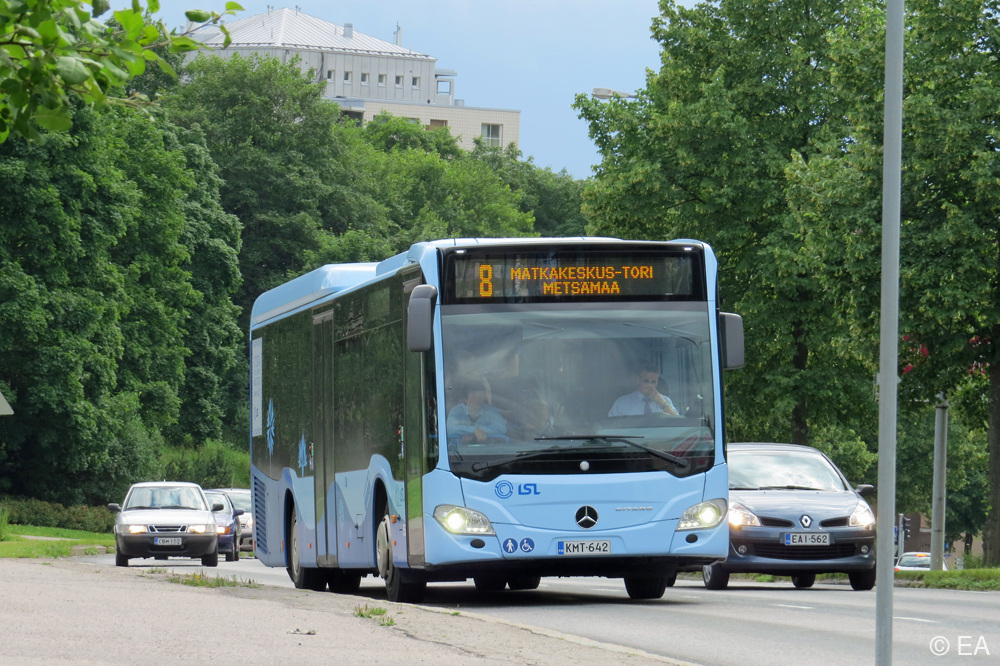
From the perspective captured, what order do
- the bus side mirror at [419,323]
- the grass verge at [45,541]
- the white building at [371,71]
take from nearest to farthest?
the bus side mirror at [419,323] → the grass verge at [45,541] → the white building at [371,71]

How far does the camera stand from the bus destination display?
1452 centimetres

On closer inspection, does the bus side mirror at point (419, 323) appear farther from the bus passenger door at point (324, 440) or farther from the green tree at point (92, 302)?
the green tree at point (92, 302)

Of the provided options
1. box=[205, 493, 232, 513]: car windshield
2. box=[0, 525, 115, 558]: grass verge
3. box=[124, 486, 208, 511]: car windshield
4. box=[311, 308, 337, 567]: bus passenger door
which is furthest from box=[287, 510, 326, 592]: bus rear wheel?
box=[205, 493, 232, 513]: car windshield

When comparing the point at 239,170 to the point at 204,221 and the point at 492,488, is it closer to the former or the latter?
the point at 204,221

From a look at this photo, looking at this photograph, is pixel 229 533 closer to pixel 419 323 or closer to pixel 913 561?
pixel 419 323

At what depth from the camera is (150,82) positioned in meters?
69.4

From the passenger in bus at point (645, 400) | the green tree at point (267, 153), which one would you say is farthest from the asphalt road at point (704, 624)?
the green tree at point (267, 153)

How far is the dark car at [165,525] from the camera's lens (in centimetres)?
3125

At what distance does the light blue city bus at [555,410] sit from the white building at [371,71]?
432ft

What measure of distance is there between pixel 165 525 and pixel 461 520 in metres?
18.8

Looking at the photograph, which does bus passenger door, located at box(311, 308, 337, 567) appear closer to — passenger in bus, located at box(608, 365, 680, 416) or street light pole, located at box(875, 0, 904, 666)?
passenger in bus, located at box(608, 365, 680, 416)

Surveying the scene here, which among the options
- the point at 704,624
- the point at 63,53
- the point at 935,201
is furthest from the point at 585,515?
the point at 935,201

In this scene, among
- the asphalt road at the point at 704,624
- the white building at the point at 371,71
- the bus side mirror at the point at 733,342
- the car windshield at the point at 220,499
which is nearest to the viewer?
the asphalt road at the point at 704,624

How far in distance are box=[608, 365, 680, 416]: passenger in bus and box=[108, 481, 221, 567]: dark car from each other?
734 inches
